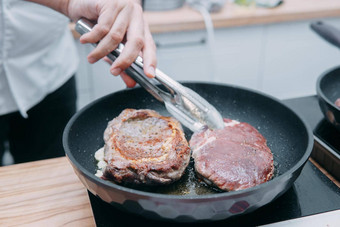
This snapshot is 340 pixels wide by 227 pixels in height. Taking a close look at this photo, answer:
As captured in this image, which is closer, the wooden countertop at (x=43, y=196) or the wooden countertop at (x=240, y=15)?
the wooden countertop at (x=43, y=196)

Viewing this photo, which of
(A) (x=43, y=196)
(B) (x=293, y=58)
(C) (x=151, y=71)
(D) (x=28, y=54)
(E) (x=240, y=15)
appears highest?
(C) (x=151, y=71)

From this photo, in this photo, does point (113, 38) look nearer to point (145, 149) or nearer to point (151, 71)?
point (151, 71)

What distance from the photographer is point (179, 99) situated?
883 millimetres

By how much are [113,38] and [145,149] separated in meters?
0.29

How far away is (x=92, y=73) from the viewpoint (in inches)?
80.6

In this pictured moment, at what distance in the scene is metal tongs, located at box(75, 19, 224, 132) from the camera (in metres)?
0.85

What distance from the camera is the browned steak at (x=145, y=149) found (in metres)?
0.76

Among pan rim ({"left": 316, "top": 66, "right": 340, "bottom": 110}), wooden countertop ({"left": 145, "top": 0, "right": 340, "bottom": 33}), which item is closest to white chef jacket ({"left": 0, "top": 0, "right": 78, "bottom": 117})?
wooden countertop ({"left": 145, "top": 0, "right": 340, "bottom": 33})

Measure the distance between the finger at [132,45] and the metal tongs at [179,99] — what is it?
0.03 metres

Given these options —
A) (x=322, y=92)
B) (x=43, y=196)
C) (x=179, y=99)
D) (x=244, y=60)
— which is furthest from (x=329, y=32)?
(x=244, y=60)

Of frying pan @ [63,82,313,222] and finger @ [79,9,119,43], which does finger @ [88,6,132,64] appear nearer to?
finger @ [79,9,119,43]

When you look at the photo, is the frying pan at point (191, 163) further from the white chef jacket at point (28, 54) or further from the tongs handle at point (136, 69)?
the white chef jacket at point (28, 54)

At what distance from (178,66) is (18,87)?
1.16 m

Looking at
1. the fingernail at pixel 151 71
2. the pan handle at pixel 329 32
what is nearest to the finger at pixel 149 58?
the fingernail at pixel 151 71
